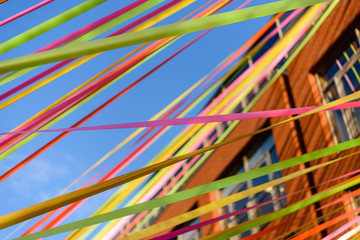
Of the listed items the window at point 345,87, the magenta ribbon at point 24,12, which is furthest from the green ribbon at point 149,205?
the window at point 345,87

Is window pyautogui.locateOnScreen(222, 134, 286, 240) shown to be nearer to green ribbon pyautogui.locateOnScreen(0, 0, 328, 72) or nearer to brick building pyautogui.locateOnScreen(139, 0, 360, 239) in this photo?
brick building pyautogui.locateOnScreen(139, 0, 360, 239)

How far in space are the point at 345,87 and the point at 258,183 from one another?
88.9 inches

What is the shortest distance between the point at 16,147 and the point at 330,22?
5.61 metres

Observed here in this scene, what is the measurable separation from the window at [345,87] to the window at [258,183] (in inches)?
51.6

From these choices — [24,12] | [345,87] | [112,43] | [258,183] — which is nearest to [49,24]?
[24,12]

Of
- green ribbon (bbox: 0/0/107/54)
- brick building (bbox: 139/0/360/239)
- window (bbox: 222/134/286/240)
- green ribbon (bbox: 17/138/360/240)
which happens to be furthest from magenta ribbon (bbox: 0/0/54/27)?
window (bbox: 222/134/286/240)

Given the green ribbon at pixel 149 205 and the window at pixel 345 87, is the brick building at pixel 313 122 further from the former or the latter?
the green ribbon at pixel 149 205

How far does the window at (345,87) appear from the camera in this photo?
6461 mm

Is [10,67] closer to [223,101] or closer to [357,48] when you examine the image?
[223,101]

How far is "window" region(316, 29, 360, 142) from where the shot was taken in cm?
646

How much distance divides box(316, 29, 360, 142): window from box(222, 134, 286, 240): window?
4.30ft

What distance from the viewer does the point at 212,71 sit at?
3.41 meters

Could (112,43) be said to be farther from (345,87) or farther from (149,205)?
(345,87)

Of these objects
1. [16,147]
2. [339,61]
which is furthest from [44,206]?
[339,61]
